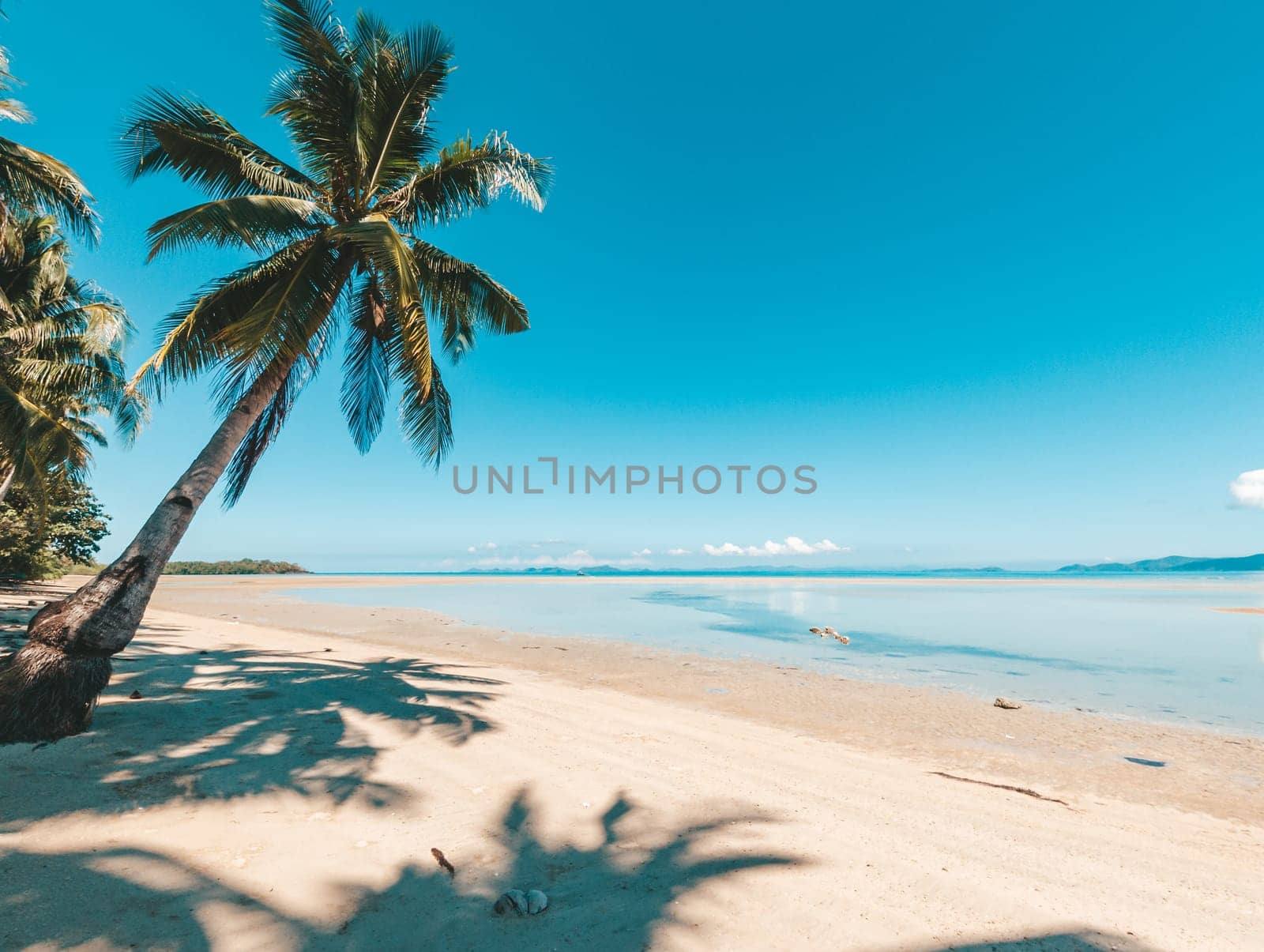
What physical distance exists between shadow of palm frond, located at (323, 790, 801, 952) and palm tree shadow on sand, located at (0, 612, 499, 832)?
1.33 metres

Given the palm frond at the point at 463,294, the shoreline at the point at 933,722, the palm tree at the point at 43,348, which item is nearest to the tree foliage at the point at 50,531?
the palm tree at the point at 43,348

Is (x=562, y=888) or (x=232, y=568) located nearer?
(x=562, y=888)

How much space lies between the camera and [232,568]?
98.9 m

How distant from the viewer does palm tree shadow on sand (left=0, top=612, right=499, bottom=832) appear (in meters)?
3.96

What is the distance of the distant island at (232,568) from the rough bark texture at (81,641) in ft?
305

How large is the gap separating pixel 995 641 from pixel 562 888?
19.2 metres

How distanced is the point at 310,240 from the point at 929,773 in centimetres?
1037

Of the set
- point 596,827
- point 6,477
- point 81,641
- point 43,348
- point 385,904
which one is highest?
point 43,348

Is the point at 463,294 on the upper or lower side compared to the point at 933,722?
upper

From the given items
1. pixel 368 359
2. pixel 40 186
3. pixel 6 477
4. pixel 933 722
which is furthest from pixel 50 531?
pixel 933 722

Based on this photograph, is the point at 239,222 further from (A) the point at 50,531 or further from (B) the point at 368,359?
(A) the point at 50,531

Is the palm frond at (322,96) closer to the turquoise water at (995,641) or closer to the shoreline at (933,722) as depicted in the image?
the shoreline at (933,722)

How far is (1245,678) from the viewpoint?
1199 centimetres

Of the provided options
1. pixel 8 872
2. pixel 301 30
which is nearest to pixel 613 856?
pixel 8 872
